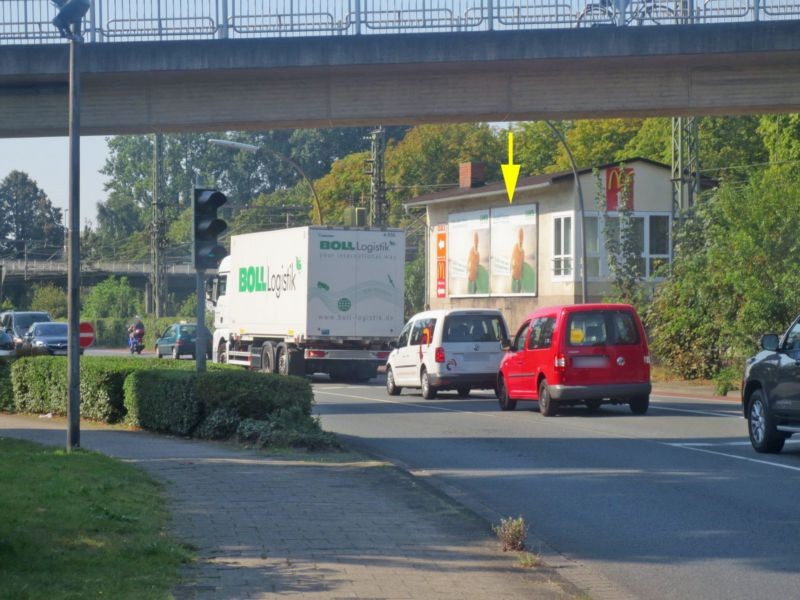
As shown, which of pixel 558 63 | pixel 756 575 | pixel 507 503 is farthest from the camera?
pixel 558 63

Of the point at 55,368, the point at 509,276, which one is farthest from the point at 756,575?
the point at 509,276

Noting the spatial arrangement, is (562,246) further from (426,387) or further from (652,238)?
(426,387)

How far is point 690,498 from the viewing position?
38.4ft

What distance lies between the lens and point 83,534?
8.66 meters

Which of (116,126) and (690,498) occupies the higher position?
(116,126)

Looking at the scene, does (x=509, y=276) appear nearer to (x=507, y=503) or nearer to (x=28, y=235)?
(x=507, y=503)

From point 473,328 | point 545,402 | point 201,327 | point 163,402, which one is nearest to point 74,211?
point 201,327

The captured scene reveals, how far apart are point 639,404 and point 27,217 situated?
369ft

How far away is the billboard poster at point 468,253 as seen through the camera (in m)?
49.9

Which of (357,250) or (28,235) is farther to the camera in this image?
(28,235)

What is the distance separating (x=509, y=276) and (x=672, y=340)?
16265 mm

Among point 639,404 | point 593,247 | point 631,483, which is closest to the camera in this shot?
point 631,483

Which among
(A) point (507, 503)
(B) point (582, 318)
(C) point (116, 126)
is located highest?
(C) point (116, 126)

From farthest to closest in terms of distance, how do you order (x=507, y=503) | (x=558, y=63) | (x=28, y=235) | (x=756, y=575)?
1. (x=28, y=235)
2. (x=558, y=63)
3. (x=507, y=503)
4. (x=756, y=575)
